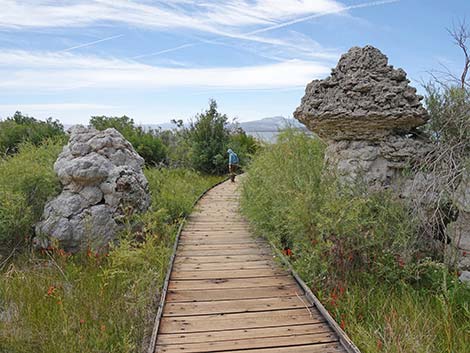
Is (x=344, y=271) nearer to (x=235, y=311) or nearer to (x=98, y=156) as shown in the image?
(x=235, y=311)

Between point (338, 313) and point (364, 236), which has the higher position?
point (364, 236)

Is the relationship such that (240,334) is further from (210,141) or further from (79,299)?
(210,141)

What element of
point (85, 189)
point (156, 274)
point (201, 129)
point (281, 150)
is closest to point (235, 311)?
point (156, 274)

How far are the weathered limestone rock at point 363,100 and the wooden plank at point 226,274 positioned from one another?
2.04 m

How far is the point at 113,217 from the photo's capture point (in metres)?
5.68

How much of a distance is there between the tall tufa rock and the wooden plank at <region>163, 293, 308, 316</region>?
170cm

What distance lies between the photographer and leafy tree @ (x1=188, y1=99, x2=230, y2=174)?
14.2 metres

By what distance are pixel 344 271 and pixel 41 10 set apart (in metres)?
6.74

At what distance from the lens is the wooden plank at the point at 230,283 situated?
4.00 m

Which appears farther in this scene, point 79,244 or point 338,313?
point 79,244

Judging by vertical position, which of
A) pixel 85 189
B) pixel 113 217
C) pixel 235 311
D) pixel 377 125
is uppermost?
pixel 377 125

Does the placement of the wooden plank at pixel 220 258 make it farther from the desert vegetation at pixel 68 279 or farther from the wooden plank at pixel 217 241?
the wooden plank at pixel 217 241

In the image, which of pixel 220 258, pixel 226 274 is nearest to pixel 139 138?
pixel 220 258

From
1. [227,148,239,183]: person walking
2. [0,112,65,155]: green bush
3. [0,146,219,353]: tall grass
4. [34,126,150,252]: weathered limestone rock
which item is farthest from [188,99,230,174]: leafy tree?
[0,146,219,353]: tall grass
